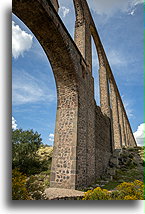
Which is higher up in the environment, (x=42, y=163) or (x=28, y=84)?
(x=28, y=84)

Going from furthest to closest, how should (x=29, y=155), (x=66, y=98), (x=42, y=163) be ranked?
(x=29, y=155), (x=42, y=163), (x=66, y=98)

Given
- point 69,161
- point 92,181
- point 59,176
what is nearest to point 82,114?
point 69,161

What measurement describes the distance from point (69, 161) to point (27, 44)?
4.10m

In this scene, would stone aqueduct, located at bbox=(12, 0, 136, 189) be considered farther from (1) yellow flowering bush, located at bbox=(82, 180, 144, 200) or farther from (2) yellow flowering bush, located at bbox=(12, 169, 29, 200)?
(2) yellow flowering bush, located at bbox=(12, 169, 29, 200)

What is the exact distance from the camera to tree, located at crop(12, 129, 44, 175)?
9922mm

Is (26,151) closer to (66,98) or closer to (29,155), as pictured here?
(29,155)

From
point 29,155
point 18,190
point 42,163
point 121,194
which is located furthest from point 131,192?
point 29,155

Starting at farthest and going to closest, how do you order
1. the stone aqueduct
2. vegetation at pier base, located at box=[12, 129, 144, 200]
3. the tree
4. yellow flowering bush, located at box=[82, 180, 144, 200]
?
the tree, vegetation at pier base, located at box=[12, 129, 144, 200], the stone aqueduct, yellow flowering bush, located at box=[82, 180, 144, 200]

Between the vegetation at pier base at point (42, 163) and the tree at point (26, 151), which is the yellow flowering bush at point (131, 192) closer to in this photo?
the vegetation at pier base at point (42, 163)

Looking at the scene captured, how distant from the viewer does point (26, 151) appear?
1062cm

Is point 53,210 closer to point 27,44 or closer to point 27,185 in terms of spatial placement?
point 27,185

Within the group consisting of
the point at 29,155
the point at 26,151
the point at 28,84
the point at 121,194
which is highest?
the point at 28,84

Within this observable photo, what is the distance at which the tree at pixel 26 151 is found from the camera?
992 centimetres

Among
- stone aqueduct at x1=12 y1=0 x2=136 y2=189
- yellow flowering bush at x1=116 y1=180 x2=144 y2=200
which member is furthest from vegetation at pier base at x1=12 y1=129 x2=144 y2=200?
yellow flowering bush at x1=116 y1=180 x2=144 y2=200
